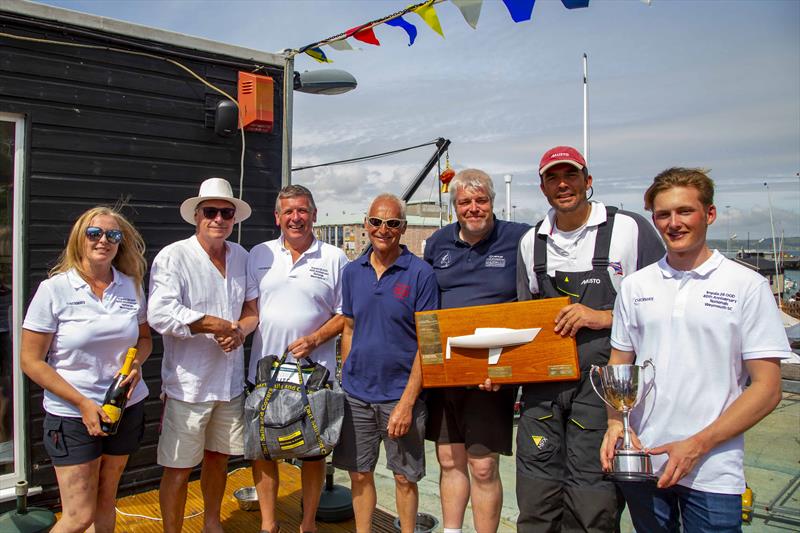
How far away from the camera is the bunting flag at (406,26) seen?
4.05m

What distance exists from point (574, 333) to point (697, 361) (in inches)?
21.8

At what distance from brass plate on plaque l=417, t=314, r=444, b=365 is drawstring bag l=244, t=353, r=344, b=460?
0.56 m

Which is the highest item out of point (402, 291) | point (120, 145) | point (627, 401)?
point (120, 145)

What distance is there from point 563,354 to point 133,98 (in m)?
3.34

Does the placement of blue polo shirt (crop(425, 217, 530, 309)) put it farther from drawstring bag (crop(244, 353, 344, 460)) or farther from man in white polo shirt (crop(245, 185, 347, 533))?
drawstring bag (crop(244, 353, 344, 460))

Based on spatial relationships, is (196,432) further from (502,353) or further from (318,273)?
(502,353)

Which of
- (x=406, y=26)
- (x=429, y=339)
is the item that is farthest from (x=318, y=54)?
(x=429, y=339)

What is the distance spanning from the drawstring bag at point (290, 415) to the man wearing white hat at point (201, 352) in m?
0.21

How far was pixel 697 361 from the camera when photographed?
199 cm

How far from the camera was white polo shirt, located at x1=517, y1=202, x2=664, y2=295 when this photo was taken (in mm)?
2504

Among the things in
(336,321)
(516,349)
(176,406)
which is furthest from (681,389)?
(176,406)

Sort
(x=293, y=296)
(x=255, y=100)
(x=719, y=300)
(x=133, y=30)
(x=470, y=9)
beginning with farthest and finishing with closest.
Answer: (x=255, y=100)
(x=133, y=30)
(x=470, y=9)
(x=293, y=296)
(x=719, y=300)

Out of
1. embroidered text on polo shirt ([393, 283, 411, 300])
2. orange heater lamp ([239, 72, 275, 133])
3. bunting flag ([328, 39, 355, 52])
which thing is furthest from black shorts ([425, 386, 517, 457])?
bunting flag ([328, 39, 355, 52])

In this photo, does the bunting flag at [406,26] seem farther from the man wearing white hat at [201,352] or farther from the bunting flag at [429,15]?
the man wearing white hat at [201,352]
